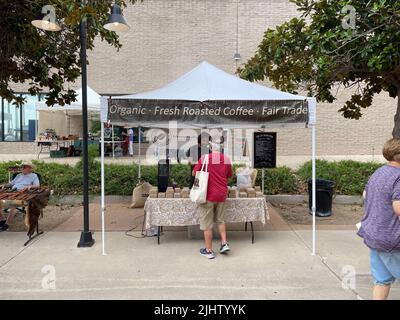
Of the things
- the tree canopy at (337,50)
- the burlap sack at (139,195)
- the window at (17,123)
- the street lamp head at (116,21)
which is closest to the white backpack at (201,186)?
the street lamp head at (116,21)

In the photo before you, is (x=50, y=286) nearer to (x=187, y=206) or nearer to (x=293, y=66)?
(x=187, y=206)

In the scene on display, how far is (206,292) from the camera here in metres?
4.42

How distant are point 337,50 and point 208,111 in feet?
8.37

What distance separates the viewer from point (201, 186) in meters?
5.57

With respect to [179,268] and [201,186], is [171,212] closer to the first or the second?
[201,186]

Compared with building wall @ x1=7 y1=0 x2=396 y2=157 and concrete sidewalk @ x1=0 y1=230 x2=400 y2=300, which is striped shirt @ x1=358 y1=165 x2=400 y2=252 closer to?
concrete sidewalk @ x1=0 y1=230 x2=400 y2=300

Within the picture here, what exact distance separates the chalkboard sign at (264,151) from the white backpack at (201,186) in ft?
10.8

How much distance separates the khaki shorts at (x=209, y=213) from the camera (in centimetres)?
568

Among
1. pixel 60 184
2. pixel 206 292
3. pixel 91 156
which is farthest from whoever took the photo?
pixel 91 156

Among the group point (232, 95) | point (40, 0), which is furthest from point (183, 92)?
point (40, 0)

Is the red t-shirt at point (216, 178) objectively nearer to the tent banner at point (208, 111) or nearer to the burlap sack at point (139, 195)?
the tent banner at point (208, 111)

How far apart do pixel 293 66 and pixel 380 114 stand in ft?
40.1

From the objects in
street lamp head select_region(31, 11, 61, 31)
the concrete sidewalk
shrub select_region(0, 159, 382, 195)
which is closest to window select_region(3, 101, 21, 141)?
shrub select_region(0, 159, 382, 195)

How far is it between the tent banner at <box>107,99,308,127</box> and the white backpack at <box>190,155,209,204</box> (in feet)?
2.24
